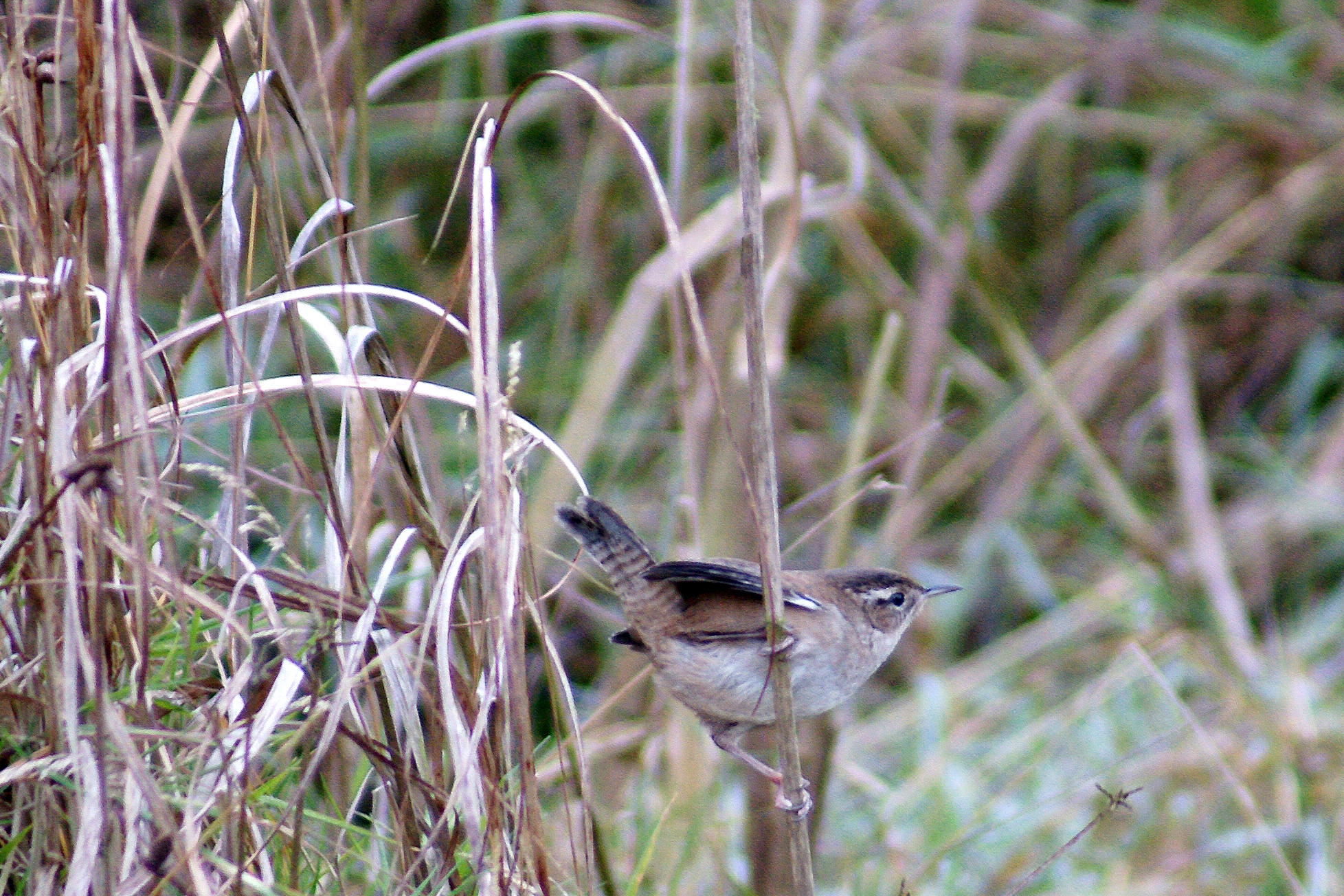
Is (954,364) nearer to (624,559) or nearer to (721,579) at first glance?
(624,559)

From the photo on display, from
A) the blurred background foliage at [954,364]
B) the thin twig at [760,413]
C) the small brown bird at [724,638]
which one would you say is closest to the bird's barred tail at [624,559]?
the small brown bird at [724,638]

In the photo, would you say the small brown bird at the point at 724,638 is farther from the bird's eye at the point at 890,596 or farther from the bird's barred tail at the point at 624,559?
the bird's eye at the point at 890,596

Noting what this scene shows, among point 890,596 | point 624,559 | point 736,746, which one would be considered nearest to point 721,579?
point 624,559

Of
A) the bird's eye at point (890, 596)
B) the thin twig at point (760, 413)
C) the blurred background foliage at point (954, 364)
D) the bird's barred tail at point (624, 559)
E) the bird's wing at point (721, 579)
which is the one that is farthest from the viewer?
the blurred background foliage at point (954, 364)

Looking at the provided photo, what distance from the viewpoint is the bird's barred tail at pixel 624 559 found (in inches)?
97.5

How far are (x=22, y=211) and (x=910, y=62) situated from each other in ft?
19.5

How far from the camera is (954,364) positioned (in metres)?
6.29

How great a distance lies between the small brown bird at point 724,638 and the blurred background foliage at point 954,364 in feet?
1.66

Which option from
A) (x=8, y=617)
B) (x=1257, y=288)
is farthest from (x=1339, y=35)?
(x=8, y=617)

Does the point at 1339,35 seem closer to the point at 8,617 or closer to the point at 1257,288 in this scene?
the point at 1257,288

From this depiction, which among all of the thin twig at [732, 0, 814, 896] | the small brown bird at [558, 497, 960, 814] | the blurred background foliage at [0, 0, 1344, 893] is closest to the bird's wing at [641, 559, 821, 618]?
the small brown bird at [558, 497, 960, 814]

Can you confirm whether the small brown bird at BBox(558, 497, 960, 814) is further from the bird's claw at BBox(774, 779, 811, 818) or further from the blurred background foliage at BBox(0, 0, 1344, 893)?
the blurred background foliage at BBox(0, 0, 1344, 893)

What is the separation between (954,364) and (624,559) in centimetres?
402

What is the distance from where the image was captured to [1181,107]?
7059 millimetres
